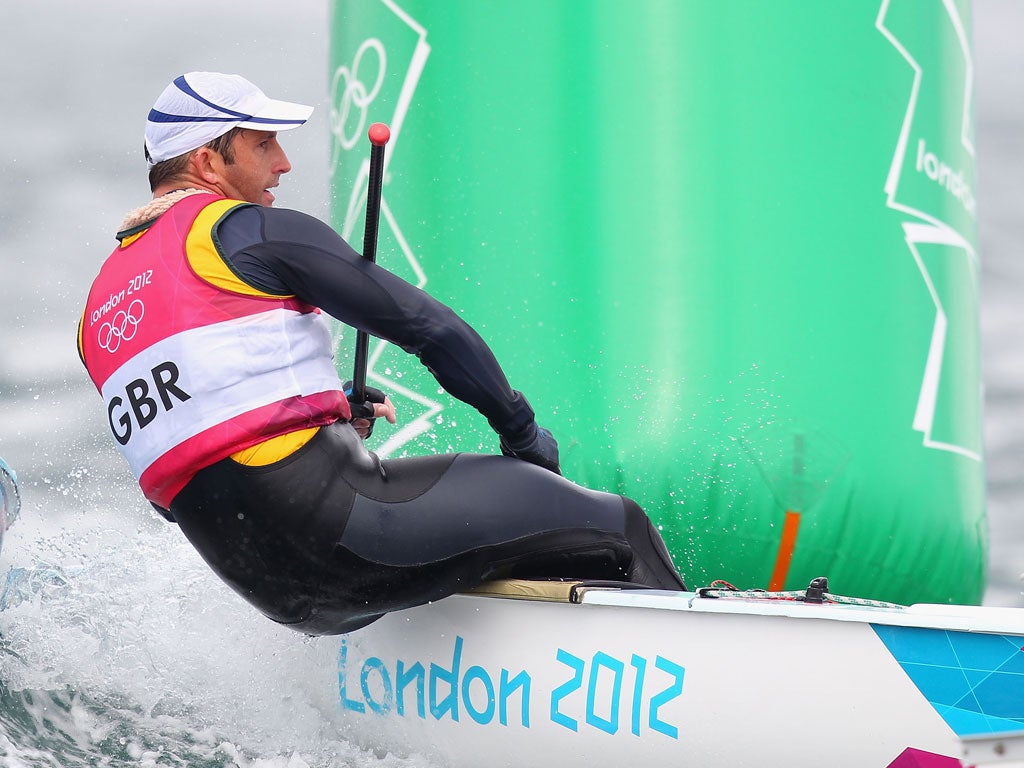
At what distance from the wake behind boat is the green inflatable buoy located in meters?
0.67

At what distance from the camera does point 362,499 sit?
1.74 meters

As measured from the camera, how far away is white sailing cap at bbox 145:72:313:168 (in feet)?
6.00

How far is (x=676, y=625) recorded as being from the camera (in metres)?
1.69

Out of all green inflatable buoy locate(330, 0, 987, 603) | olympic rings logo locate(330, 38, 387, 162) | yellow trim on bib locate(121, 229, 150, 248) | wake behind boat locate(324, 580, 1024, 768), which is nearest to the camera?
wake behind boat locate(324, 580, 1024, 768)

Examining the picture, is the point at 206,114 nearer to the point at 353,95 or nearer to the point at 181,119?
the point at 181,119

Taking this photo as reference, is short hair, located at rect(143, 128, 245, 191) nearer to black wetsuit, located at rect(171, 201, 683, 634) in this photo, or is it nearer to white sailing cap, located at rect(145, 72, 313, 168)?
white sailing cap, located at rect(145, 72, 313, 168)

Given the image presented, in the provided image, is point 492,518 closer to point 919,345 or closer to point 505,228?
point 505,228

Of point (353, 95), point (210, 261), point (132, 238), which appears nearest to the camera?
point (210, 261)

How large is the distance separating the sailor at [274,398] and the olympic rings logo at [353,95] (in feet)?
3.24

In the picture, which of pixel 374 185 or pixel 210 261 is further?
pixel 374 185

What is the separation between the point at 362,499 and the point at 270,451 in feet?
0.55

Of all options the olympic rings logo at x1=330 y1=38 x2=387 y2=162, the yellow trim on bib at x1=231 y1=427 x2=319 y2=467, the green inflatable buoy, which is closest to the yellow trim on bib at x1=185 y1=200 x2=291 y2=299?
the yellow trim on bib at x1=231 y1=427 x2=319 y2=467

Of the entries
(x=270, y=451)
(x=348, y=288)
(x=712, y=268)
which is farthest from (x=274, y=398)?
(x=712, y=268)

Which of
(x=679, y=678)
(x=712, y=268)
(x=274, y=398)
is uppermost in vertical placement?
(x=712, y=268)
